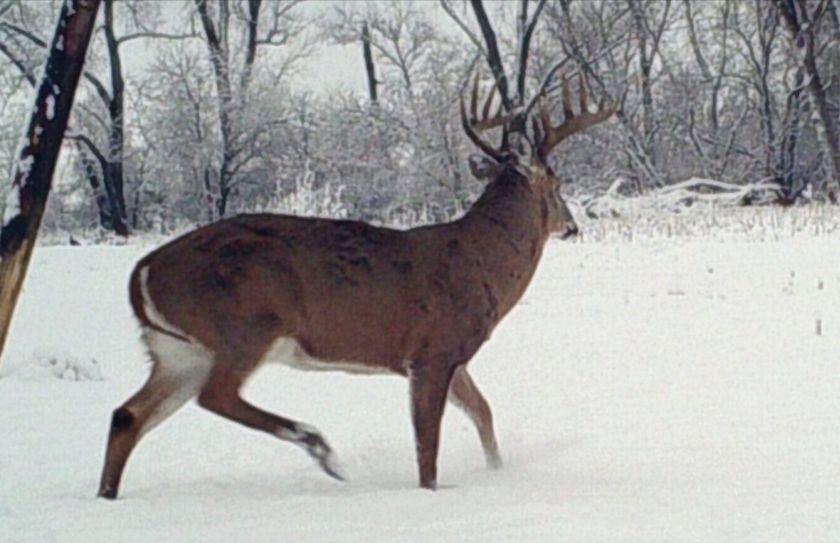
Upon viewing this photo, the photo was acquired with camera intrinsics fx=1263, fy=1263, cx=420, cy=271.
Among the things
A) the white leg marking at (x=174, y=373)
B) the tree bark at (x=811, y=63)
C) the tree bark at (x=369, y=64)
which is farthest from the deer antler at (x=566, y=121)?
the tree bark at (x=369, y=64)

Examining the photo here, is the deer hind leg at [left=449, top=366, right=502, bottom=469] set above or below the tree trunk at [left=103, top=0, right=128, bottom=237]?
below

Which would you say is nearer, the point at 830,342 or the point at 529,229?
the point at 529,229

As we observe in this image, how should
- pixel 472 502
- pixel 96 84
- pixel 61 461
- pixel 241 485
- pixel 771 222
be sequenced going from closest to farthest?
pixel 472 502, pixel 241 485, pixel 61 461, pixel 771 222, pixel 96 84

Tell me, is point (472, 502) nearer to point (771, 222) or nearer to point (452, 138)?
point (771, 222)

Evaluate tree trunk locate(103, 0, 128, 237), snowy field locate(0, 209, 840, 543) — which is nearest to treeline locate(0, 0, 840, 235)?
tree trunk locate(103, 0, 128, 237)

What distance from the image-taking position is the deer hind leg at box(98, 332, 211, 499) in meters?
5.50

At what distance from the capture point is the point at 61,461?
6332 mm

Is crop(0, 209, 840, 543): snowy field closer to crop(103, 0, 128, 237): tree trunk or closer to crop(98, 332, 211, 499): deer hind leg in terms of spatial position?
crop(98, 332, 211, 499): deer hind leg

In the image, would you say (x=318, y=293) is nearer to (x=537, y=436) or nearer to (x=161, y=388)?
(x=161, y=388)

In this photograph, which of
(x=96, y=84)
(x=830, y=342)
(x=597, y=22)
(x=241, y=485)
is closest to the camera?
(x=241, y=485)

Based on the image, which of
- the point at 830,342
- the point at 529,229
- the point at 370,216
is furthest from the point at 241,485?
the point at 370,216

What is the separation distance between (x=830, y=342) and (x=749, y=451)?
332cm

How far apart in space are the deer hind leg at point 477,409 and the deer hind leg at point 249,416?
872 mm

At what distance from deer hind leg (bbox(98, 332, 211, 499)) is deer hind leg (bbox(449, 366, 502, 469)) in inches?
51.2
